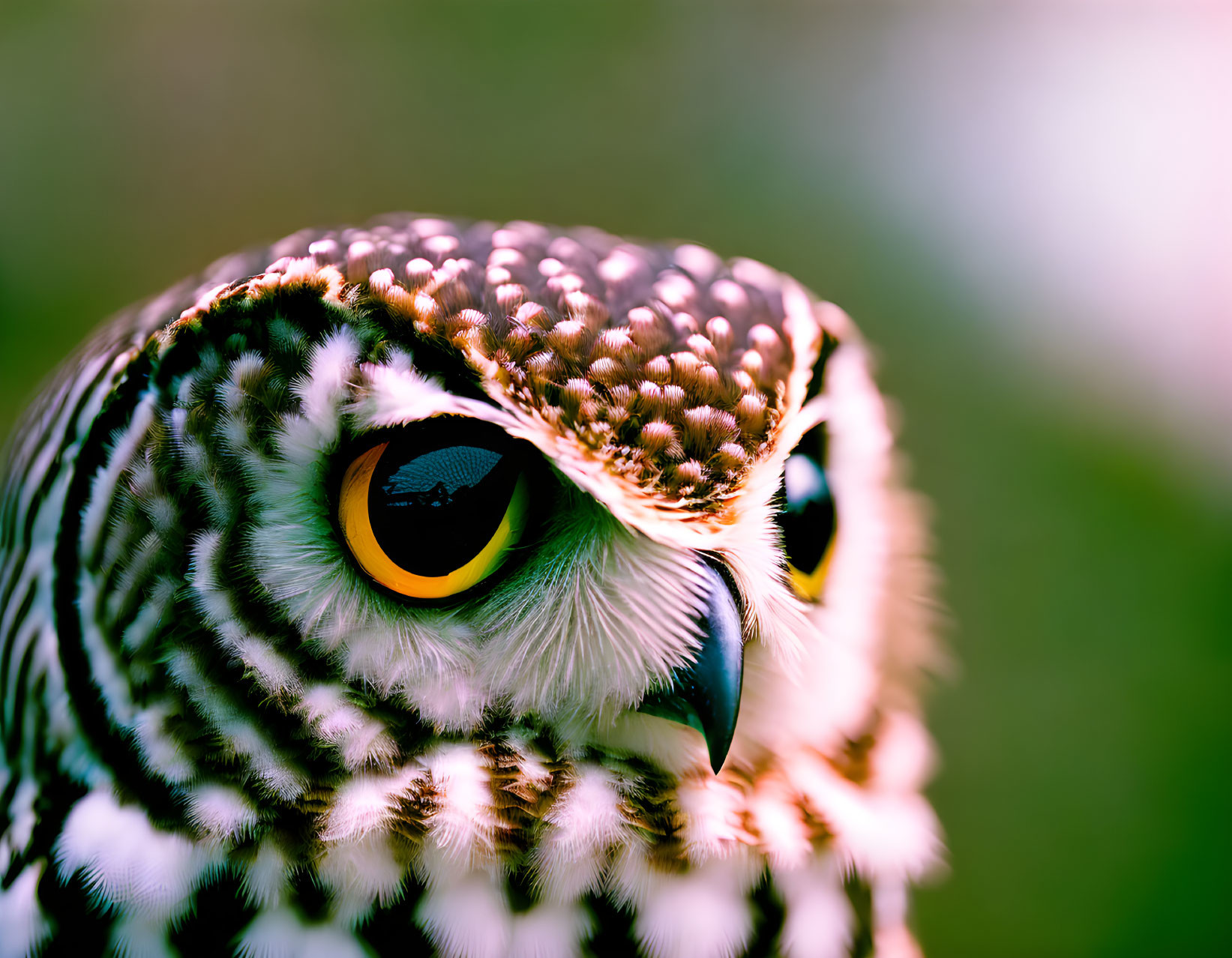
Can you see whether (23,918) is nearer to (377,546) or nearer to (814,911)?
(377,546)

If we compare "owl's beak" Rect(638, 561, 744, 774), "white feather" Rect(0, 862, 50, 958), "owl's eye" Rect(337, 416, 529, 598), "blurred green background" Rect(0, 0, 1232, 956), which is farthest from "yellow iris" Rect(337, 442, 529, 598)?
"blurred green background" Rect(0, 0, 1232, 956)

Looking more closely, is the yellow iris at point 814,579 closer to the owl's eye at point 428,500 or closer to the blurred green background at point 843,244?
the owl's eye at point 428,500

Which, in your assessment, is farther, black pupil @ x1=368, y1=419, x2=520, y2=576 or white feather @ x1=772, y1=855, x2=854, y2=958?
white feather @ x1=772, y1=855, x2=854, y2=958

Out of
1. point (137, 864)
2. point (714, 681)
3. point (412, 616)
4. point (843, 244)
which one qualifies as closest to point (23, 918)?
point (137, 864)

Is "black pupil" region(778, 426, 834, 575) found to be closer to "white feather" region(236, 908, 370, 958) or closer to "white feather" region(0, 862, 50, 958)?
"white feather" region(236, 908, 370, 958)

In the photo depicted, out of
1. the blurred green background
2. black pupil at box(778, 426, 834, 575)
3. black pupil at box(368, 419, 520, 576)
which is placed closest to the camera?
black pupil at box(368, 419, 520, 576)

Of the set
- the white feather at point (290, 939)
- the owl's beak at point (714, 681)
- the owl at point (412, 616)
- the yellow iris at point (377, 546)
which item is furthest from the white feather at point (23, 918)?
the owl's beak at point (714, 681)

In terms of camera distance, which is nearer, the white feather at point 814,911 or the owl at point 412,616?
the owl at point 412,616
